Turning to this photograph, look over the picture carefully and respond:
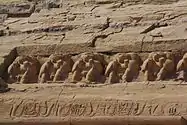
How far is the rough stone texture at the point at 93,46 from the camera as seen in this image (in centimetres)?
645

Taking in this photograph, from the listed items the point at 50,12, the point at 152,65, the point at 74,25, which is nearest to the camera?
the point at 152,65

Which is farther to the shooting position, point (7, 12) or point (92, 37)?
point (7, 12)

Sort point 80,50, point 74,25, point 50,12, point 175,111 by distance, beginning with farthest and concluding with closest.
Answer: point 50,12 < point 74,25 < point 80,50 < point 175,111

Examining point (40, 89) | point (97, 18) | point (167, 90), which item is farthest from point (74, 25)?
point (167, 90)

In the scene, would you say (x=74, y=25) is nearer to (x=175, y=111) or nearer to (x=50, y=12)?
(x=50, y=12)

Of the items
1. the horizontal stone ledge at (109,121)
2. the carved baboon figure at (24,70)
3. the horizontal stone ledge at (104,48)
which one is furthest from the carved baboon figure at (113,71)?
the carved baboon figure at (24,70)

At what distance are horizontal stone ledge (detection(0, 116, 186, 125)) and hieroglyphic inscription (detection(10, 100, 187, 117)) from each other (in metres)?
0.07

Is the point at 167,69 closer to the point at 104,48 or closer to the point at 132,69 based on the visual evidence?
the point at 132,69

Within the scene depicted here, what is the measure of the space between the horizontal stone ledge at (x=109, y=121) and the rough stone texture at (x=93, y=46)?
11 millimetres

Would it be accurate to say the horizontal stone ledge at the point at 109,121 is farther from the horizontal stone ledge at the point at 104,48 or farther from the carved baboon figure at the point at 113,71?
the horizontal stone ledge at the point at 104,48

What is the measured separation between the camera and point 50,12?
8562 mm

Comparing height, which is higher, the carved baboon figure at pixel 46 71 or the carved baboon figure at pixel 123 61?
the carved baboon figure at pixel 123 61

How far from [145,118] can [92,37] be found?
168 centimetres

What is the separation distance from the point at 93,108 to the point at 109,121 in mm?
282
